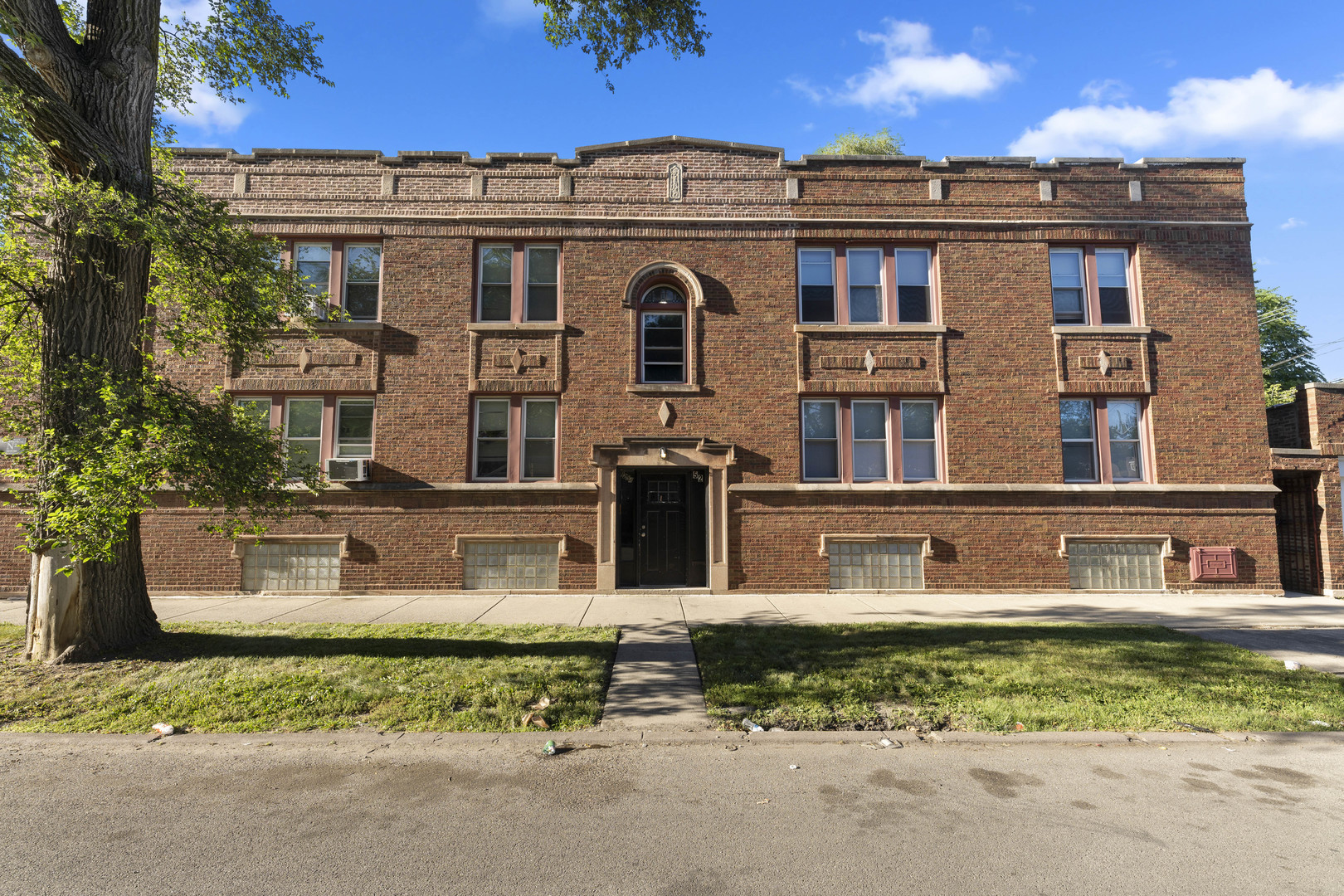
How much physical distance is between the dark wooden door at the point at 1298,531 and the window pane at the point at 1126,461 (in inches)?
104

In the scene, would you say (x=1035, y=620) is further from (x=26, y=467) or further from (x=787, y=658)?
(x=26, y=467)

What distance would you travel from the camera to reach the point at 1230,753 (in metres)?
4.66

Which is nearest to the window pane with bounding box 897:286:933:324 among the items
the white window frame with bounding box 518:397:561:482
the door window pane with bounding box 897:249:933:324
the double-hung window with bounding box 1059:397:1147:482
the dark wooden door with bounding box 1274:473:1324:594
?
the door window pane with bounding box 897:249:933:324

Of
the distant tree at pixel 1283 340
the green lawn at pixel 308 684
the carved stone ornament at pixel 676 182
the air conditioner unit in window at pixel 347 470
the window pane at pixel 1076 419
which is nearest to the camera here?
the green lawn at pixel 308 684

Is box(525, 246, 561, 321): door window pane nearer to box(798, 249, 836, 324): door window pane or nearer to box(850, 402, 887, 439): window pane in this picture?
box(798, 249, 836, 324): door window pane

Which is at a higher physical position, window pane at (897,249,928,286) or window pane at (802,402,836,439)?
window pane at (897,249,928,286)

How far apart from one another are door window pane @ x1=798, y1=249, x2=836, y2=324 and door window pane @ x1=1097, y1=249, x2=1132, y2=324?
17.7ft

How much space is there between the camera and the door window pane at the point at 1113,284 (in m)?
12.9

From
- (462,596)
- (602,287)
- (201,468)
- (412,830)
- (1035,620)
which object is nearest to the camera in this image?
(412,830)

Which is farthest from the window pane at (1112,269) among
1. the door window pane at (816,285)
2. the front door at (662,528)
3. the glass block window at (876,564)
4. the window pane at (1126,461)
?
the front door at (662,528)

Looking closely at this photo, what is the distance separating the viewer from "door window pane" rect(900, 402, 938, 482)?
12453mm

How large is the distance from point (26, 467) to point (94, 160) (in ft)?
9.90

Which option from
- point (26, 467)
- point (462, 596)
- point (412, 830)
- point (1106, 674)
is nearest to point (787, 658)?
point (1106, 674)

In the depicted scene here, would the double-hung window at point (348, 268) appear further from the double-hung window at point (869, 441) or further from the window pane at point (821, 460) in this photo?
the window pane at point (821, 460)
